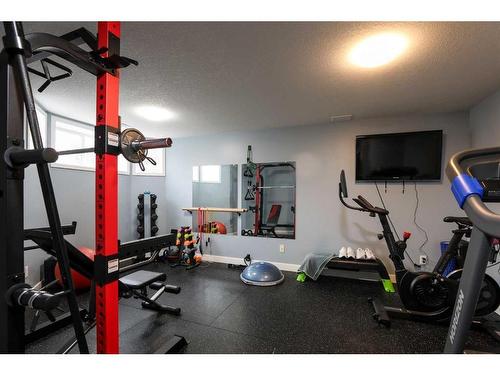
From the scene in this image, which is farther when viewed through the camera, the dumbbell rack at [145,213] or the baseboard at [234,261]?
the dumbbell rack at [145,213]

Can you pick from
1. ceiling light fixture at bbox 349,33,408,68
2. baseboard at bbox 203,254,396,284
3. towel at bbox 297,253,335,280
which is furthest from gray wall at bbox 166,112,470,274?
ceiling light fixture at bbox 349,33,408,68

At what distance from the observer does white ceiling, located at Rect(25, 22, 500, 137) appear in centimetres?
150

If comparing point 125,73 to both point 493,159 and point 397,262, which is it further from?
point 397,262

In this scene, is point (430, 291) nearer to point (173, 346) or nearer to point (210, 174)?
point (173, 346)

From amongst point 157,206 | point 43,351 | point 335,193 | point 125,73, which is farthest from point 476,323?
point 157,206

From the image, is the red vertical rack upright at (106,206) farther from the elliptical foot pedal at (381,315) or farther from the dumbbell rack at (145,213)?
the dumbbell rack at (145,213)

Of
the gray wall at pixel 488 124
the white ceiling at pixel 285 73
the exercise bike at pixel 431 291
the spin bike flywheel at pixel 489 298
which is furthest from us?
the gray wall at pixel 488 124

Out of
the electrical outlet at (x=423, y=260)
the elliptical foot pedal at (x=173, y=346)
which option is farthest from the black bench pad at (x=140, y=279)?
the electrical outlet at (x=423, y=260)

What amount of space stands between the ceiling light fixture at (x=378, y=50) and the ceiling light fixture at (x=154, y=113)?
2.33 m

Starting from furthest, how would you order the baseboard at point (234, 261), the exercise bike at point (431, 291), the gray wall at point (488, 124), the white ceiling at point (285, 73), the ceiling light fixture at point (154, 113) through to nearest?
1. the baseboard at point (234, 261)
2. the ceiling light fixture at point (154, 113)
3. the gray wall at point (488, 124)
4. the exercise bike at point (431, 291)
5. the white ceiling at point (285, 73)

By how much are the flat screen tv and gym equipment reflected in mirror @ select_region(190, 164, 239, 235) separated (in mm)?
2129

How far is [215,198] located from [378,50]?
3.37m

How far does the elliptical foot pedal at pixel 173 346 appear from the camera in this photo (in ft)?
5.44

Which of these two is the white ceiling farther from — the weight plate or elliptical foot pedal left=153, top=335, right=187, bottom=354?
elliptical foot pedal left=153, top=335, right=187, bottom=354
